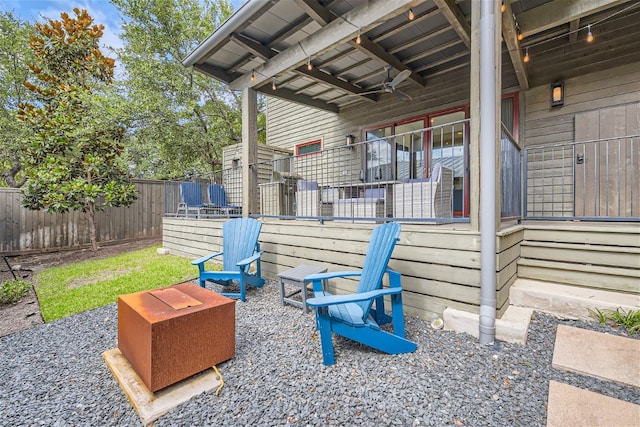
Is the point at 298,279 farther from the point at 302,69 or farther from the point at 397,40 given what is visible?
the point at 397,40

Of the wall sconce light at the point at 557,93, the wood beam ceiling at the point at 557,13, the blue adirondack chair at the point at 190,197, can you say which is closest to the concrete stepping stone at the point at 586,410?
the wood beam ceiling at the point at 557,13

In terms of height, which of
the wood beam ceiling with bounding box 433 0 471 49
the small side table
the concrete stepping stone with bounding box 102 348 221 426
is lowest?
the concrete stepping stone with bounding box 102 348 221 426

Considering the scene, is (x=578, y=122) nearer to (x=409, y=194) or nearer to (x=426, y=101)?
(x=426, y=101)

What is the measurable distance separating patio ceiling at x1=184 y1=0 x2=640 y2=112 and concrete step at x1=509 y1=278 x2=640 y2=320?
8.92 feet

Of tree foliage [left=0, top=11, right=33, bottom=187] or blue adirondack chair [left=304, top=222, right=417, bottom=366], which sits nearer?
blue adirondack chair [left=304, top=222, right=417, bottom=366]

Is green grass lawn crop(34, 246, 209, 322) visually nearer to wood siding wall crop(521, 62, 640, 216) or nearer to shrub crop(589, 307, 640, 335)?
shrub crop(589, 307, 640, 335)

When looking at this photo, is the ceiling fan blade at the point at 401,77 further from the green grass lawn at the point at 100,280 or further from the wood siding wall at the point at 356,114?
the green grass lawn at the point at 100,280

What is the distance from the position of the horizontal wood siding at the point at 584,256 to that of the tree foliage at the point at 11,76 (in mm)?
12893

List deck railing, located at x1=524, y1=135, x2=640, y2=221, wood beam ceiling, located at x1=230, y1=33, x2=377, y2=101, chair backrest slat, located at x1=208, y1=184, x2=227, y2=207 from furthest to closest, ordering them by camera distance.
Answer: chair backrest slat, located at x1=208, y1=184, x2=227, y2=207
wood beam ceiling, located at x1=230, y1=33, x2=377, y2=101
deck railing, located at x1=524, y1=135, x2=640, y2=221

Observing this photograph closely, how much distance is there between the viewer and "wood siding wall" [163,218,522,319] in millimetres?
2305

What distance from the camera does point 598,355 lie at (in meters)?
1.89

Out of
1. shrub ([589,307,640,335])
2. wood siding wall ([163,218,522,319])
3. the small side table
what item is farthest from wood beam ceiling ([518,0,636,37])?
the small side table

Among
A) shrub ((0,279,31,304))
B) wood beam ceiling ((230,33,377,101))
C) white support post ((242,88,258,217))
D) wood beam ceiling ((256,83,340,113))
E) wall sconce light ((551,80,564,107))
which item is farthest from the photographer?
wood beam ceiling ((256,83,340,113))

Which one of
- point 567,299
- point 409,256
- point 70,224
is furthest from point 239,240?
point 70,224
